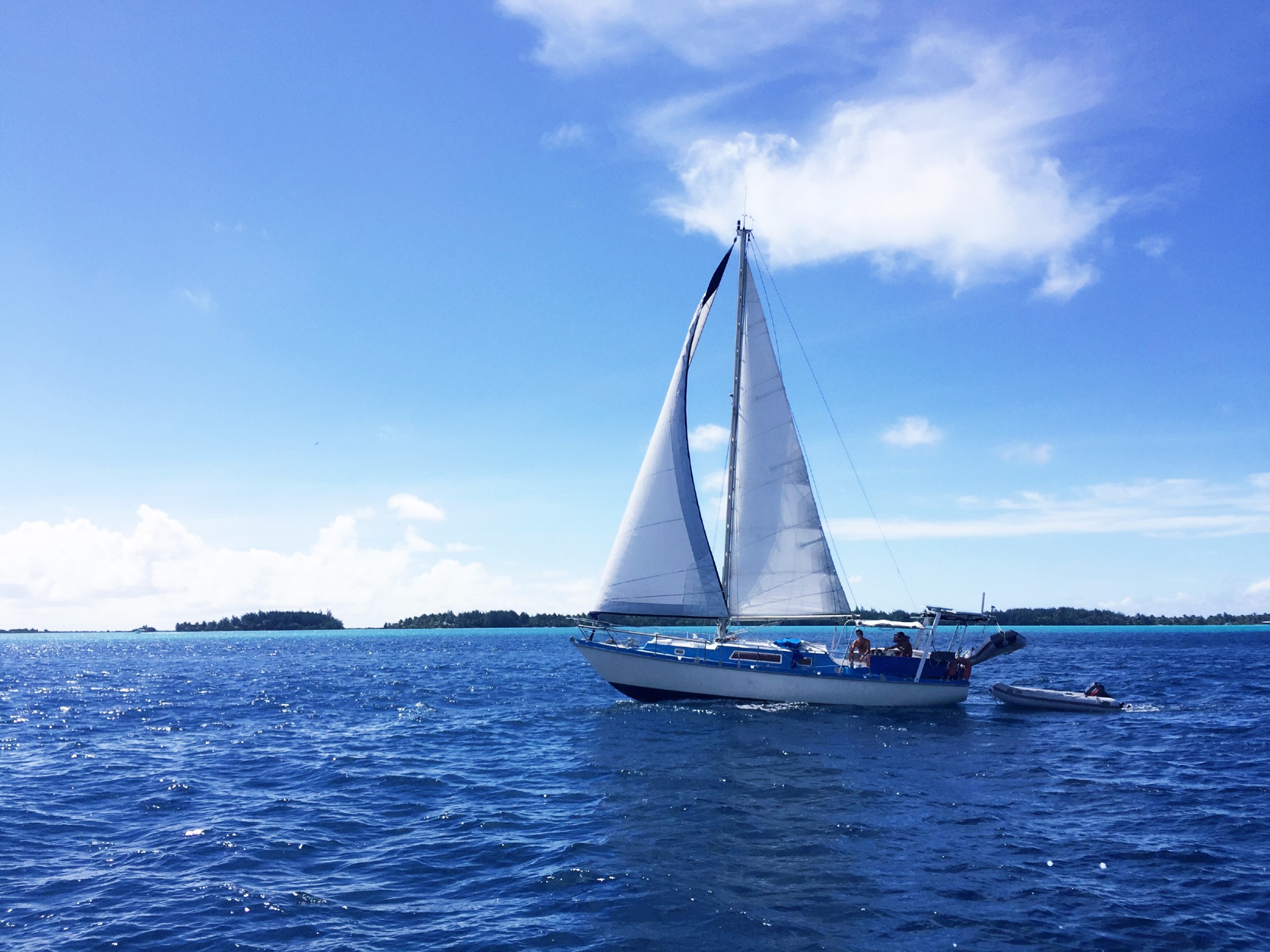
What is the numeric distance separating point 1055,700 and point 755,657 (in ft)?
45.7

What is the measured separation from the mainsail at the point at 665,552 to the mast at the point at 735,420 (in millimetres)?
1042

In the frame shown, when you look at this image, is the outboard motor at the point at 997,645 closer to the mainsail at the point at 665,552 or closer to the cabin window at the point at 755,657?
the cabin window at the point at 755,657

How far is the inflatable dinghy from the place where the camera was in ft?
104

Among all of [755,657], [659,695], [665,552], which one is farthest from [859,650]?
[665,552]

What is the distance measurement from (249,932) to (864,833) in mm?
10572

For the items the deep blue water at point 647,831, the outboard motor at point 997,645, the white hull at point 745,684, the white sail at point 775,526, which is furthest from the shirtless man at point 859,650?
the outboard motor at point 997,645

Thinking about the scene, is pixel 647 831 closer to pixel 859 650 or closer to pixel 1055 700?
pixel 859 650

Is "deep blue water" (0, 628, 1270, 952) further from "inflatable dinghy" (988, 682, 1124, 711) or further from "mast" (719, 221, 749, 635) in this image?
"mast" (719, 221, 749, 635)

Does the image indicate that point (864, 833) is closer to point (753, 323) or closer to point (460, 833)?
point (460, 833)

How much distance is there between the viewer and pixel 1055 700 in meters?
32.3

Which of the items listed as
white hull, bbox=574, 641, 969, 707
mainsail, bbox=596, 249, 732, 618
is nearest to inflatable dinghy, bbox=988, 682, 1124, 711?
white hull, bbox=574, 641, 969, 707

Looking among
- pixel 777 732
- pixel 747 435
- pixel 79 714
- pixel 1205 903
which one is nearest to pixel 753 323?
pixel 747 435

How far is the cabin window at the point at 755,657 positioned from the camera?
2928cm

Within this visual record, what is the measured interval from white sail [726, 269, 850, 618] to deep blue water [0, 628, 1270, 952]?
454 centimetres
